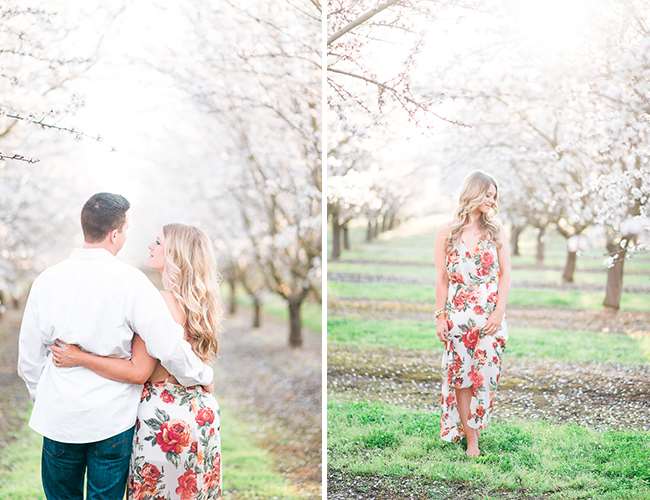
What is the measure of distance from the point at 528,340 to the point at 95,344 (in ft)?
6.99

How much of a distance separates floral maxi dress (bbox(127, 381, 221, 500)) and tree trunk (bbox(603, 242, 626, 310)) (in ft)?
6.62

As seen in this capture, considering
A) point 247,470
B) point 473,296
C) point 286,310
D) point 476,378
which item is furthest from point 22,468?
point 286,310

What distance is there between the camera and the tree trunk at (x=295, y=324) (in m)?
6.58

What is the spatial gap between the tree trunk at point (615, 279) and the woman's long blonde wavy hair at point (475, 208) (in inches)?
27.2

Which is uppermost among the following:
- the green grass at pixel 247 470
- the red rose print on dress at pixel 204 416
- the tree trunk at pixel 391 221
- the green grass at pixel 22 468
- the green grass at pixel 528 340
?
the tree trunk at pixel 391 221

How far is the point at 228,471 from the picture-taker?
13.8 feet

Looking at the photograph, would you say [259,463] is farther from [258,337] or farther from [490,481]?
[258,337]

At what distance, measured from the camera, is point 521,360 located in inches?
136

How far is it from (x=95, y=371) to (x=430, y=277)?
1.96 m

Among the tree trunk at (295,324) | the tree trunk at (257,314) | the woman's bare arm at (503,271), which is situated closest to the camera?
the woman's bare arm at (503,271)

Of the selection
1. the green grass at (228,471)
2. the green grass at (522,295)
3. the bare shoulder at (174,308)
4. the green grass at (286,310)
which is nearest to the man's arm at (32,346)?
the bare shoulder at (174,308)

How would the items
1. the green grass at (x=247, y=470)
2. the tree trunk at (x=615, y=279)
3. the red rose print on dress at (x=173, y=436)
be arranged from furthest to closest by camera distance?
the green grass at (x=247, y=470) < the tree trunk at (x=615, y=279) < the red rose print on dress at (x=173, y=436)

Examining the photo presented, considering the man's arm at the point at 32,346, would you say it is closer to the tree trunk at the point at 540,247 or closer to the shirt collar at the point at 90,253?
the shirt collar at the point at 90,253

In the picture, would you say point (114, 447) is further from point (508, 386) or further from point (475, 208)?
A: point (508, 386)
